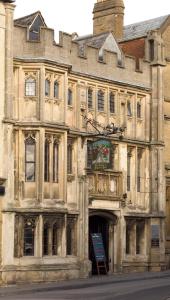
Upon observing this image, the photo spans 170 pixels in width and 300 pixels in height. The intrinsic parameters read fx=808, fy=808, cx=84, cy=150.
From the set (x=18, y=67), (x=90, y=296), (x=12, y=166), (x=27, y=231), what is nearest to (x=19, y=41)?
(x=18, y=67)

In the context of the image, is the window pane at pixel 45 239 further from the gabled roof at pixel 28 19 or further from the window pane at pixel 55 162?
the gabled roof at pixel 28 19

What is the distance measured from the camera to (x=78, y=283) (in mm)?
34031

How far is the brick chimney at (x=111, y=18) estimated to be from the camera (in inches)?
1832

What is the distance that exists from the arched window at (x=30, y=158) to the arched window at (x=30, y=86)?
2.00m

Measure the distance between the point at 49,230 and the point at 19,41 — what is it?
331 inches

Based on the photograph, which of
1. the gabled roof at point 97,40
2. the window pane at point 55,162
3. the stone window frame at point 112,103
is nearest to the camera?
the window pane at point 55,162

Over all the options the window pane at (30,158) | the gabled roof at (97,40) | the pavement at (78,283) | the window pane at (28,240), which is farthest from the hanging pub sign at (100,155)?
the gabled roof at (97,40)

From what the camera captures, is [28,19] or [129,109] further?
[129,109]

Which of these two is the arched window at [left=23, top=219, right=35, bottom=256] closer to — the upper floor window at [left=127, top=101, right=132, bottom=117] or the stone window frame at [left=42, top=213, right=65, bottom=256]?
the stone window frame at [left=42, top=213, right=65, bottom=256]

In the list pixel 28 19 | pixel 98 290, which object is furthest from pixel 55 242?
pixel 28 19

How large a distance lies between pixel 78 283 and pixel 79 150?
6.94 metres

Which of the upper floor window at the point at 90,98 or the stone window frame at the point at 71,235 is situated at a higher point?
the upper floor window at the point at 90,98

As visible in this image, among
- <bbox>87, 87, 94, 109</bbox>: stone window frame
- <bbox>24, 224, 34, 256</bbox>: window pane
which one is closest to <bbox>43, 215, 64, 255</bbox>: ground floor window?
<bbox>24, 224, 34, 256</bbox>: window pane

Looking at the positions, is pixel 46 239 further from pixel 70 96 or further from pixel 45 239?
pixel 70 96
